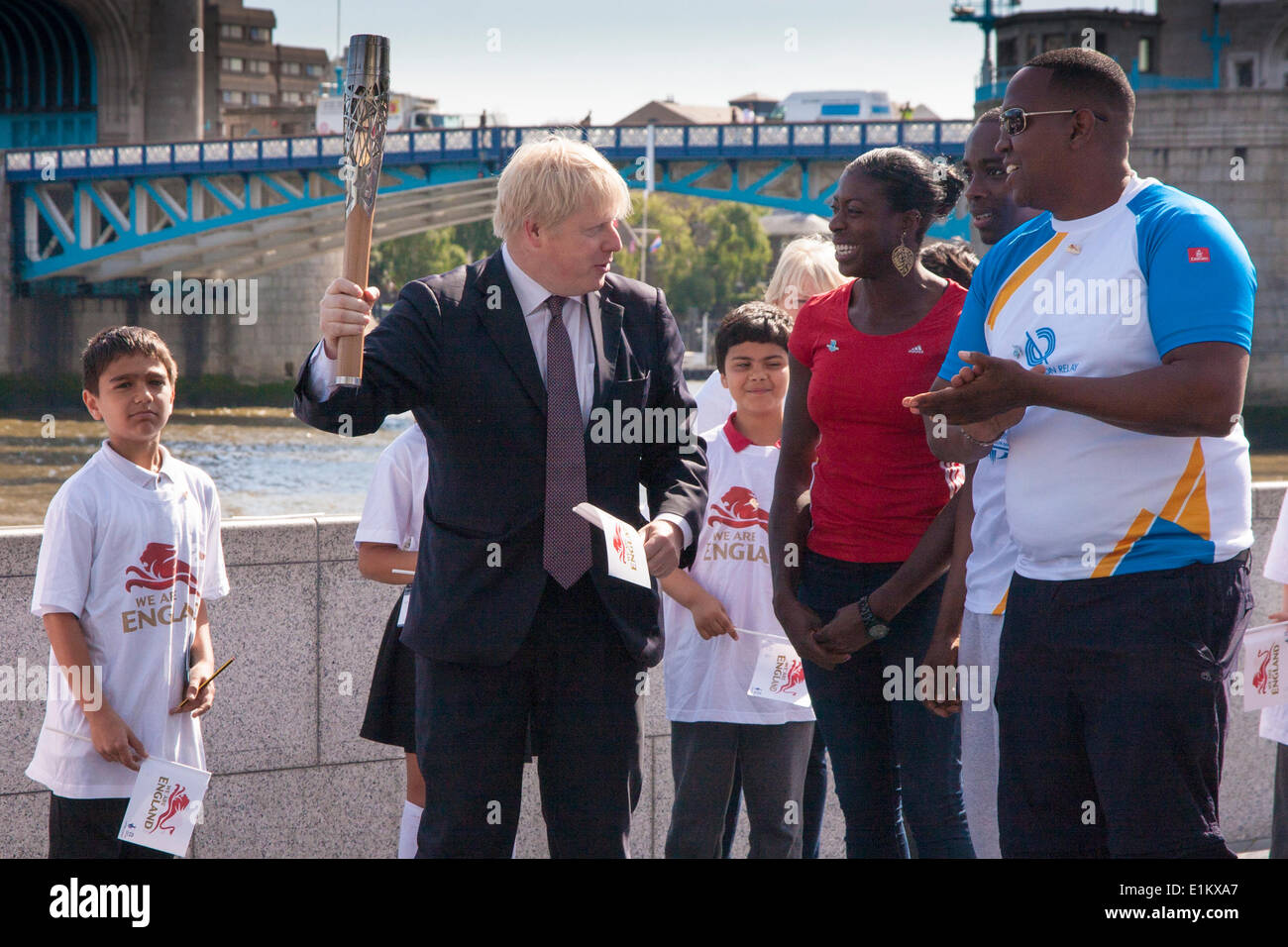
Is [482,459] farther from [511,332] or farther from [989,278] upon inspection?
[989,278]

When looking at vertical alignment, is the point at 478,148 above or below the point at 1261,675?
above

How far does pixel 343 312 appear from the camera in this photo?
2.90 meters

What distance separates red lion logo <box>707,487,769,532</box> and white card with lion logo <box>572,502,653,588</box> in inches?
53.1

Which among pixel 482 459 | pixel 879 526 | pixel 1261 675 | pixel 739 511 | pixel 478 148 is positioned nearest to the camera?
pixel 482 459

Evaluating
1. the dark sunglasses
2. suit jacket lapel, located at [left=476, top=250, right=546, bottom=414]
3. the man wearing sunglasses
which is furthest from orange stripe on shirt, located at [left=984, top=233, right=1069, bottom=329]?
suit jacket lapel, located at [left=476, top=250, right=546, bottom=414]

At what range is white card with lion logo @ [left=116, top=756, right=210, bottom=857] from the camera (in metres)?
3.66

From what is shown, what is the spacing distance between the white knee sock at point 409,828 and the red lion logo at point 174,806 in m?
0.81

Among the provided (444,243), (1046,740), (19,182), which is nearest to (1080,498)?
(1046,740)

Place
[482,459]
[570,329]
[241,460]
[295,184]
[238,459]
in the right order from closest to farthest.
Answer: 1. [482,459]
2. [570,329]
3. [241,460]
4. [238,459]
5. [295,184]

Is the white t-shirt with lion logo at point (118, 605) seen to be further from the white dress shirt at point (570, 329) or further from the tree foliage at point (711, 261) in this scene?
the tree foliage at point (711, 261)

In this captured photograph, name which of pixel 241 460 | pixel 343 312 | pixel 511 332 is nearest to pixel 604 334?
pixel 511 332

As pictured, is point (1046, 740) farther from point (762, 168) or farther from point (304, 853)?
point (762, 168)

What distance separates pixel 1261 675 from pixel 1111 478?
161cm
